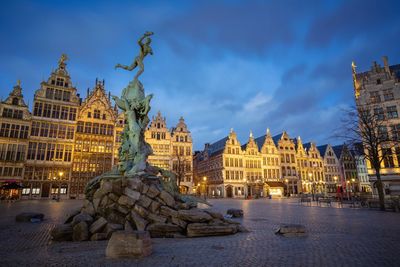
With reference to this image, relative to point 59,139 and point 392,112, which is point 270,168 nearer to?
point 392,112

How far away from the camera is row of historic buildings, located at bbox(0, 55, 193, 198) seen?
42.8 m

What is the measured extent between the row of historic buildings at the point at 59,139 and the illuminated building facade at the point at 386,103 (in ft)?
111

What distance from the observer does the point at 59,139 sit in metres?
46.7

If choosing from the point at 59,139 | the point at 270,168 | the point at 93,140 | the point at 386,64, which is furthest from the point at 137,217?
the point at 270,168

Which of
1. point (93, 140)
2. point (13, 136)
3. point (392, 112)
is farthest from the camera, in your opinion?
point (93, 140)

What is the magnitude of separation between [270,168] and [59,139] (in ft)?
170

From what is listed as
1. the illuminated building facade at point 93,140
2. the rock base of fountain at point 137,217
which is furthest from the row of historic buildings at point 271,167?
the rock base of fountain at point 137,217

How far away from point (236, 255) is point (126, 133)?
11102 mm

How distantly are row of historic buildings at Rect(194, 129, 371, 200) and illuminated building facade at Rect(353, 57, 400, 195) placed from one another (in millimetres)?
22660

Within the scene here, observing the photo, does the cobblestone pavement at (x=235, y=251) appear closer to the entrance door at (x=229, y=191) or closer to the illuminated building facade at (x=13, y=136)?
the illuminated building facade at (x=13, y=136)

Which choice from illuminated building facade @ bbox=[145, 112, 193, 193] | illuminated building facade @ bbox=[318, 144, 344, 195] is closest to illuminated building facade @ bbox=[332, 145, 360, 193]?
illuminated building facade @ bbox=[318, 144, 344, 195]

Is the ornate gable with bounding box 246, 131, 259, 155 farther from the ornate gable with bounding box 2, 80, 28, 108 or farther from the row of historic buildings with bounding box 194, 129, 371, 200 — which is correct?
the ornate gable with bounding box 2, 80, 28, 108

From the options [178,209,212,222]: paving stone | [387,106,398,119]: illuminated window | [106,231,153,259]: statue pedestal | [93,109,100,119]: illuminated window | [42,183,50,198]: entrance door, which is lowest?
[106,231,153,259]: statue pedestal

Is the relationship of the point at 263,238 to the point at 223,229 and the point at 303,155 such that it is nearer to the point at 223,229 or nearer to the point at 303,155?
the point at 223,229
